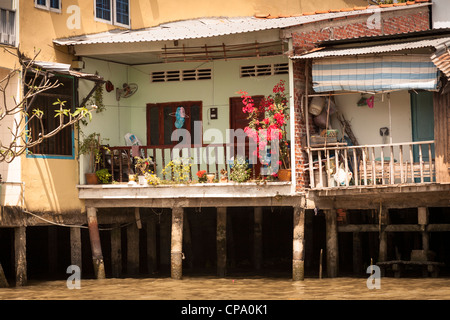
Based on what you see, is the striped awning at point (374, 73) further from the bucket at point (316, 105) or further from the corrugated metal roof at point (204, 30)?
the corrugated metal roof at point (204, 30)

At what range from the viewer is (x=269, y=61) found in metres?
20.9

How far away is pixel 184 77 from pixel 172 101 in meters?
0.61

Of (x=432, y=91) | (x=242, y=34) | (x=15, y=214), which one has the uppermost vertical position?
(x=242, y=34)

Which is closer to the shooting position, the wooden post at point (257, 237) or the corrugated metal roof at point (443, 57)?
the corrugated metal roof at point (443, 57)

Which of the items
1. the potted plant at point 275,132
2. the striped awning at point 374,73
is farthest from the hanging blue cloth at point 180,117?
the striped awning at point 374,73

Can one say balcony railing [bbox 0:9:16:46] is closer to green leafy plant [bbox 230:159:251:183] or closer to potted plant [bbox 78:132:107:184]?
potted plant [bbox 78:132:107:184]

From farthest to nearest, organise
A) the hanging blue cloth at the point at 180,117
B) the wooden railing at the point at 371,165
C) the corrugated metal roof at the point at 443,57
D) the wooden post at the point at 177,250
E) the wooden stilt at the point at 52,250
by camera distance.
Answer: the wooden stilt at the point at 52,250, the hanging blue cloth at the point at 180,117, the wooden post at the point at 177,250, the wooden railing at the point at 371,165, the corrugated metal roof at the point at 443,57

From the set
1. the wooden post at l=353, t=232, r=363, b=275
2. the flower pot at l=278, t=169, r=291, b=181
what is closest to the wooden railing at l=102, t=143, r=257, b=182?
the flower pot at l=278, t=169, r=291, b=181

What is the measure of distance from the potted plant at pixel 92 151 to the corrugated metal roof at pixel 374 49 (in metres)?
4.79

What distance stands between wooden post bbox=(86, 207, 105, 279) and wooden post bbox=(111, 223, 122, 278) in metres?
1.23

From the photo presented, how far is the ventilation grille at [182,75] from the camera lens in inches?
844

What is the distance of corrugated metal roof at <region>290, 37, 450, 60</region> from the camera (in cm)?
1798
